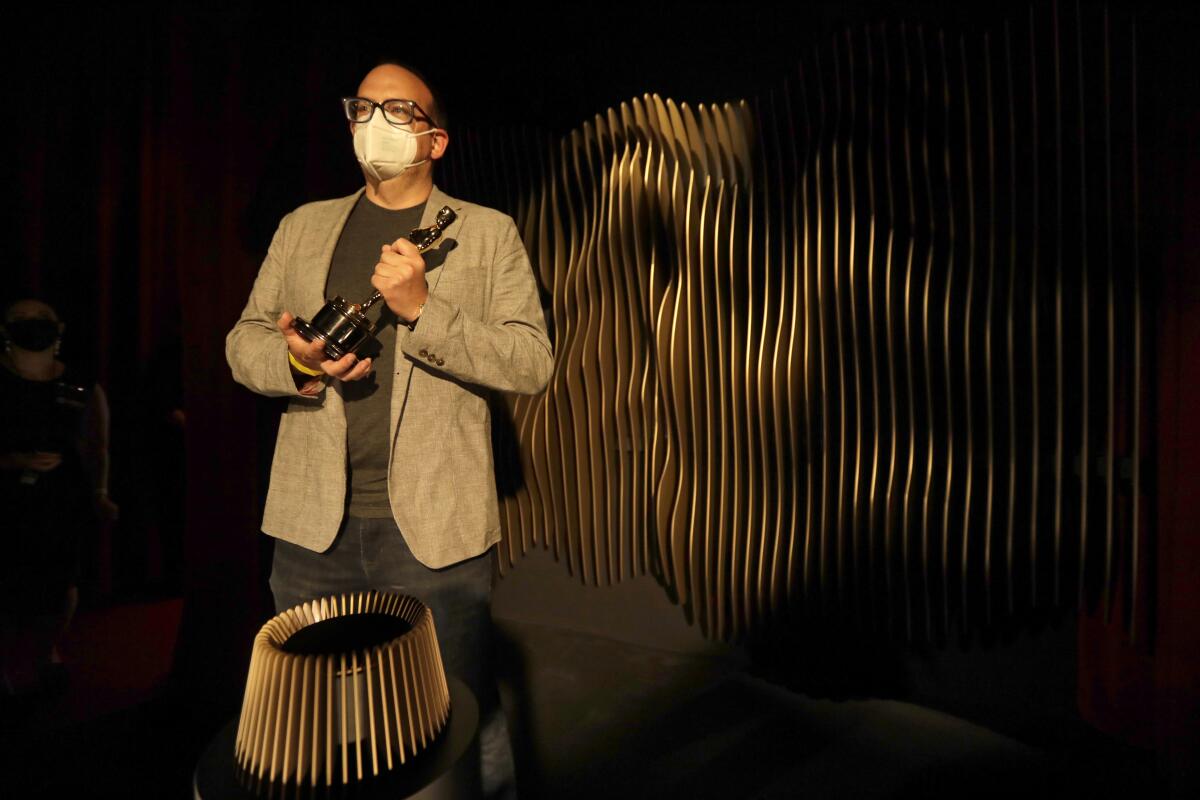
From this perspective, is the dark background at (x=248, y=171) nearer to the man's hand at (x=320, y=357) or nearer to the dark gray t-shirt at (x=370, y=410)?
the dark gray t-shirt at (x=370, y=410)

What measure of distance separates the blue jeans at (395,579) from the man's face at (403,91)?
780 millimetres

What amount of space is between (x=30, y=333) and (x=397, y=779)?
7.69ft

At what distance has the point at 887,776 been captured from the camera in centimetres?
196

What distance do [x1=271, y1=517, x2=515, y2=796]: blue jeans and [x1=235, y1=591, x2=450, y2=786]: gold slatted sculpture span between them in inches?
20.7

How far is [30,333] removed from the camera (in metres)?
2.24

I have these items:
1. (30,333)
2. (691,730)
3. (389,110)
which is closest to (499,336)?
(389,110)

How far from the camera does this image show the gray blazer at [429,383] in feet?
4.08

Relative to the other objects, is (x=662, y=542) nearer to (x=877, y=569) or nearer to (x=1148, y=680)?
(x=877, y=569)

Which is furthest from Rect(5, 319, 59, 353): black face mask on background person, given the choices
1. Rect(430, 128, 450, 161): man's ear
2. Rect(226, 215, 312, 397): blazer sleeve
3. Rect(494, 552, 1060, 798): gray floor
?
Rect(494, 552, 1060, 798): gray floor

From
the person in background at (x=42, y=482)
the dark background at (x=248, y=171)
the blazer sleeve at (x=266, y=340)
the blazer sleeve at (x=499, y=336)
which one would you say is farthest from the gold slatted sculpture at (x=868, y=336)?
the person in background at (x=42, y=482)

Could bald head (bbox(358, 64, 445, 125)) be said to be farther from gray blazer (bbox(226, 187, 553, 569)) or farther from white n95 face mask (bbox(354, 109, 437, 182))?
gray blazer (bbox(226, 187, 553, 569))

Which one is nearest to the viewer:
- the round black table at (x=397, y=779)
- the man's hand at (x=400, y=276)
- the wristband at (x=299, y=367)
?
the round black table at (x=397, y=779)

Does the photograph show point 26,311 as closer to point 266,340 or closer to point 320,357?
point 266,340

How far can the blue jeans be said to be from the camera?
1302mm
